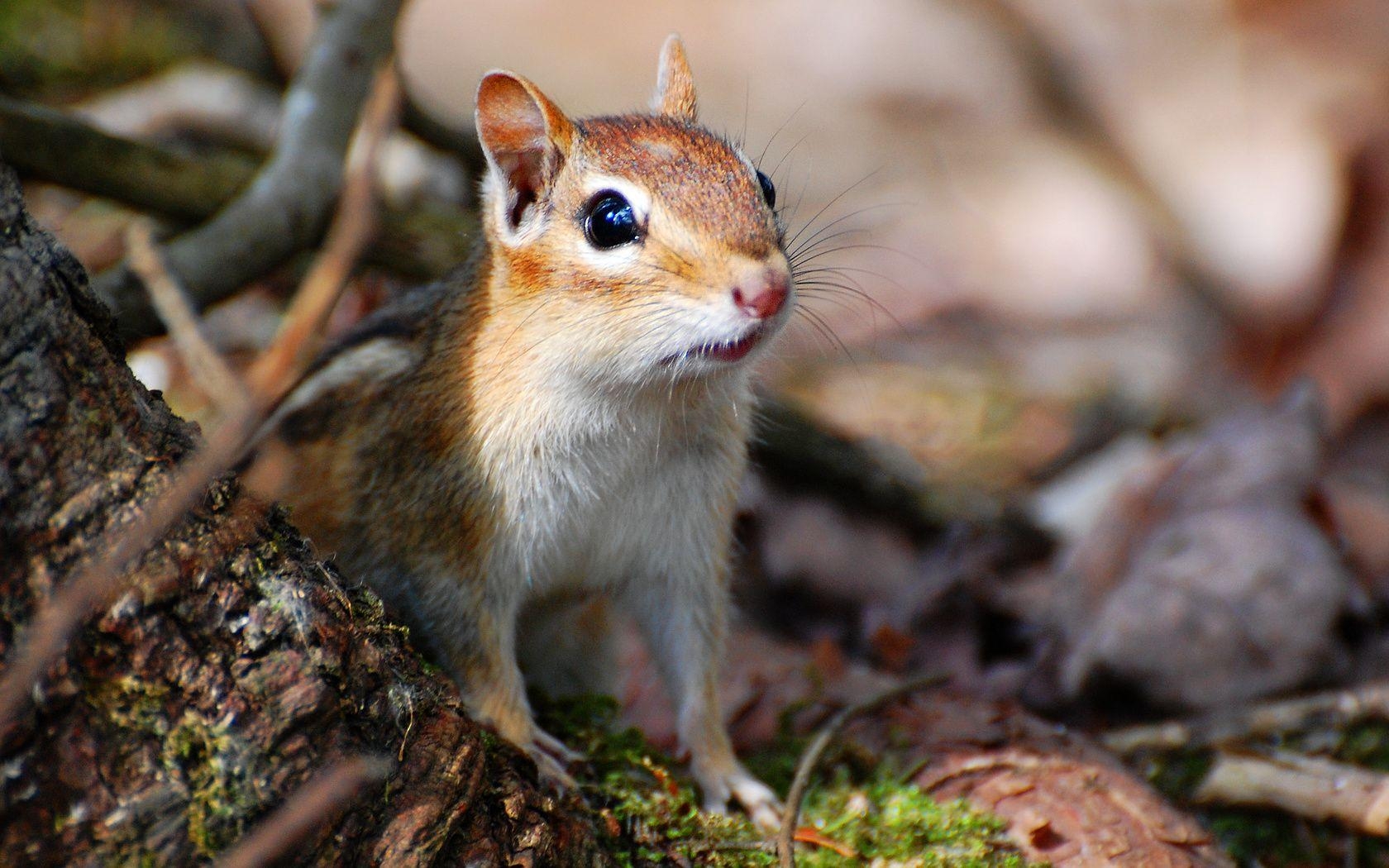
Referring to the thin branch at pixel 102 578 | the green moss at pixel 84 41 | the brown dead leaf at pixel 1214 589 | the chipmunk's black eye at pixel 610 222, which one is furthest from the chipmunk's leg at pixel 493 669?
the green moss at pixel 84 41

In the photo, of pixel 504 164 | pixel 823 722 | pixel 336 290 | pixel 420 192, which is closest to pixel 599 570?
pixel 823 722

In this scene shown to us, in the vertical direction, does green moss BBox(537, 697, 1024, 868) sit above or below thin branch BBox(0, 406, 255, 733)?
below

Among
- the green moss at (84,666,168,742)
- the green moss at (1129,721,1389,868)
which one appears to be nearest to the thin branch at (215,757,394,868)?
the green moss at (84,666,168,742)

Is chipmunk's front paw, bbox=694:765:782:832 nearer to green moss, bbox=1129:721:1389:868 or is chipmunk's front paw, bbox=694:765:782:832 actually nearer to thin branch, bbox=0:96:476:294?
green moss, bbox=1129:721:1389:868

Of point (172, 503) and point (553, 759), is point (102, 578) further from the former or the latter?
point (553, 759)

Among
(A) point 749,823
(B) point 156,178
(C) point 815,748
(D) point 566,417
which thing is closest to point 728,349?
(D) point 566,417

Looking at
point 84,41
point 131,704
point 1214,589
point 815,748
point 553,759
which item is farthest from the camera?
point 84,41
